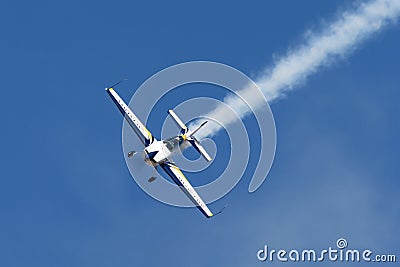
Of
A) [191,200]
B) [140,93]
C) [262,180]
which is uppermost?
[140,93]

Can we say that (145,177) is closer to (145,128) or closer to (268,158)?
(145,128)

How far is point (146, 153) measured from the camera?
83.8 meters

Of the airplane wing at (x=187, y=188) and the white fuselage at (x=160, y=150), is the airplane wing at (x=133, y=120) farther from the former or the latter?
the airplane wing at (x=187, y=188)

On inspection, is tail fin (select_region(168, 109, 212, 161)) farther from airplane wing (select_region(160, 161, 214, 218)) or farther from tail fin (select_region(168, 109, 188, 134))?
airplane wing (select_region(160, 161, 214, 218))

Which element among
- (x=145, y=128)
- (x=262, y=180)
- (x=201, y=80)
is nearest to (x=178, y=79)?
(x=201, y=80)

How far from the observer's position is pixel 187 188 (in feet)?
294

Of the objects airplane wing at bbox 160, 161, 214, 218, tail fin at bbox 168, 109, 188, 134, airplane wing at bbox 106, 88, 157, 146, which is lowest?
airplane wing at bbox 160, 161, 214, 218

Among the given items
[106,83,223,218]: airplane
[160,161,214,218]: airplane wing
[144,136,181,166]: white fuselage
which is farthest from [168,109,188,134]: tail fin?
[160,161,214,218]: airplane wing

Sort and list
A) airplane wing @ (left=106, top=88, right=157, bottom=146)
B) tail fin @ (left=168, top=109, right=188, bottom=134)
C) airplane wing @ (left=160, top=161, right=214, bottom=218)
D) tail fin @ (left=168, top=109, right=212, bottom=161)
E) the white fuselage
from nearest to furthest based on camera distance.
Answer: the white fuselage
tail fin @ (left=168, top=109, right=212, bottom=161)
airplane wing @ (left=106, top=88, right=157, bottom=146)
tail fin @ (left=168, top=109, right=188, bottom=134)
airplane wing @ (left=160, top=161, right=214, bottom=218)

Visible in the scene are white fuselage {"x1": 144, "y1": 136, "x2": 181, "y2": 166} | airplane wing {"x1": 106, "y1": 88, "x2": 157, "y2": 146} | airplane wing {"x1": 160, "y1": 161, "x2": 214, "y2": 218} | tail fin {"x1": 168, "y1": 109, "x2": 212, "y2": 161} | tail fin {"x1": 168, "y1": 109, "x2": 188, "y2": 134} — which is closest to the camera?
white fuselage {"x1": 144, "y1": 136, "x2": 181, "y2": 166}

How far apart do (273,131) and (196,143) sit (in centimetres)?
888

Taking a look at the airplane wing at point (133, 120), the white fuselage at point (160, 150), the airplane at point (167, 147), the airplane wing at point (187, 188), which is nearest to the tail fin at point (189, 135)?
the airplane at point (167, 147)

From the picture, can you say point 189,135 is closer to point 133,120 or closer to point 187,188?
point 133,120

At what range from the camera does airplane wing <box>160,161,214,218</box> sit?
88.6 metres
